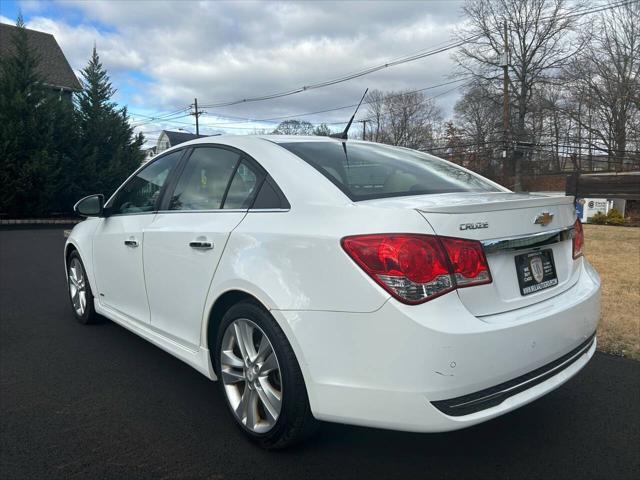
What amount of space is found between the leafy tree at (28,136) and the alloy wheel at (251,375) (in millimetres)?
17155

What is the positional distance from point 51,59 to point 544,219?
33166mm

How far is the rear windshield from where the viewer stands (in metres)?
2.52

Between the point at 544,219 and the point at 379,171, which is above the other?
the point at 379,171

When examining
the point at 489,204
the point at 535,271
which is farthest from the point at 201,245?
the point at 535,271

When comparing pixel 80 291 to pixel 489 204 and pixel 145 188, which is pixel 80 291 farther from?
pixel 489 204

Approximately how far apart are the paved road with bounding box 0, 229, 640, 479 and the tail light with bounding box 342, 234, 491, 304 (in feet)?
3.15

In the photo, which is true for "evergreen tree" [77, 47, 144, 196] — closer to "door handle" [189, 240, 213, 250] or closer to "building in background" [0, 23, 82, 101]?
"building in background" [0, 23, 82, 101]

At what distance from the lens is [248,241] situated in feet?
8.18

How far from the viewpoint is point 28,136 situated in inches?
680

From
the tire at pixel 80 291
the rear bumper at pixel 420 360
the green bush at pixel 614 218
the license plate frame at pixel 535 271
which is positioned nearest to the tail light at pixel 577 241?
the license plate frame at pixel 535 271

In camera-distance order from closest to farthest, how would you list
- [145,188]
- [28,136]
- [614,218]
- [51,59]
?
1. [145,188]
2. [28,136]
3. [614,218]
4. [51,59]

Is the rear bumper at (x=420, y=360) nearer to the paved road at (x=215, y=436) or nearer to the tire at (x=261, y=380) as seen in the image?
the tire at (x=261, y=380)

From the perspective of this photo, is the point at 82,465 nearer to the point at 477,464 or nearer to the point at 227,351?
the point at 227,351

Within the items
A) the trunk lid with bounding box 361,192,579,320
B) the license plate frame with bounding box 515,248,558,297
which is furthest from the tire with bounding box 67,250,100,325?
the license plate frame with bounding box 515,248,558,297
